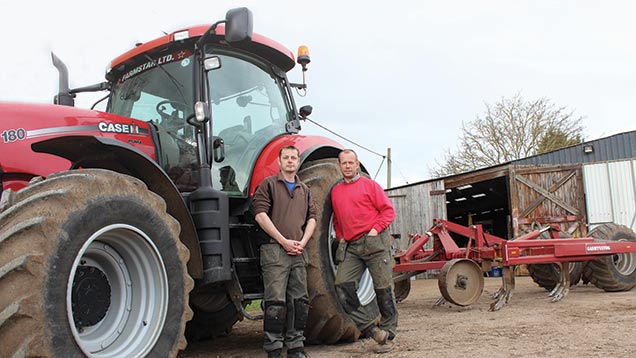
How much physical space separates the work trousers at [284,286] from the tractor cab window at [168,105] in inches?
32.8

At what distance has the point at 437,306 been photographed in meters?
8.30

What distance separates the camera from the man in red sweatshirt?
16.0 feet

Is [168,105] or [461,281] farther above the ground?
[168,105]

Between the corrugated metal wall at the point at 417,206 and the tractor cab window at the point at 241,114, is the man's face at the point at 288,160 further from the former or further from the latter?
the corrugated metal wall at the point at 417,206

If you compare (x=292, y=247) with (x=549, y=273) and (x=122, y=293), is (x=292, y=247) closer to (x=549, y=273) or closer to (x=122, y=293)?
(x=122, y=293)

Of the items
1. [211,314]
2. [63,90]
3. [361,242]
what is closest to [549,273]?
[361,242]

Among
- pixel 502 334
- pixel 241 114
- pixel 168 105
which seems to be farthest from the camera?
pixel 502 334

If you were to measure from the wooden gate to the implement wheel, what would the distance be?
877 centimetres

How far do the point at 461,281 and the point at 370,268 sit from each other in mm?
3078

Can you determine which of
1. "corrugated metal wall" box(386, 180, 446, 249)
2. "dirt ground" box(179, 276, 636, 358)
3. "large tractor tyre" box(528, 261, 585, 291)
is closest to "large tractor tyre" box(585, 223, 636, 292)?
"large tractor tyre" box(528, 261, 585, 291)

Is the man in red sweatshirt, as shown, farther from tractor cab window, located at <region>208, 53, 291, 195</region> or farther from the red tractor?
tractor cab window, located at <region>208, 53, 291, 195</region>

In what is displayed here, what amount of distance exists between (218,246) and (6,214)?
58.4 inches

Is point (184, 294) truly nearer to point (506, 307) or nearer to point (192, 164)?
point (192, 164)

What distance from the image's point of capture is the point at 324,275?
488 centimetres
